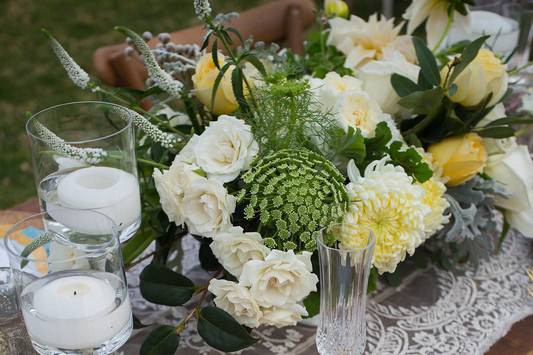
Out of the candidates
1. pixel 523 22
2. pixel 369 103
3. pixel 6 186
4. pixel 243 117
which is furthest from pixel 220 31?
pixel 6 186

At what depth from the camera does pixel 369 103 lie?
1078 millimetres

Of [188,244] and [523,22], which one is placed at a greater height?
[523,22]

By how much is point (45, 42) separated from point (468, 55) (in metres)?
3.47

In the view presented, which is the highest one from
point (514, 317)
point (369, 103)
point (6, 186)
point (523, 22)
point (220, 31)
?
point (220, 31)

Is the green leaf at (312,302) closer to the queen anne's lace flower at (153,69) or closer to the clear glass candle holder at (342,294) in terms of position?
the clear glass candle holder at (342,294)

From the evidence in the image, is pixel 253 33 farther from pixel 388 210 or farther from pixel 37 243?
pixel 37 243

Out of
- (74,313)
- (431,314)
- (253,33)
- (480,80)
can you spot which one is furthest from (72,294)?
(253,33)

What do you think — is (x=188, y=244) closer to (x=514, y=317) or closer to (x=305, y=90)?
(x=305, y=90)

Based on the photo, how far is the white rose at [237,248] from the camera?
919 millimetres

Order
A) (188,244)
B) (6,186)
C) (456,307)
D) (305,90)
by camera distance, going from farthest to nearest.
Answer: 1. (6,186)
2. (188,244)
3. (456,307)
4. (305,90)

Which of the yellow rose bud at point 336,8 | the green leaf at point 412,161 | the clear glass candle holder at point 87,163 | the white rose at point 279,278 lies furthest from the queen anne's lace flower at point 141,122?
the yellow rose bud at point 336,8

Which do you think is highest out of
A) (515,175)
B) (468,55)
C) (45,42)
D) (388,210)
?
(468,55)

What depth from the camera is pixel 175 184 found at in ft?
3.19

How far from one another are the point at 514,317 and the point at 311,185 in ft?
1.32
